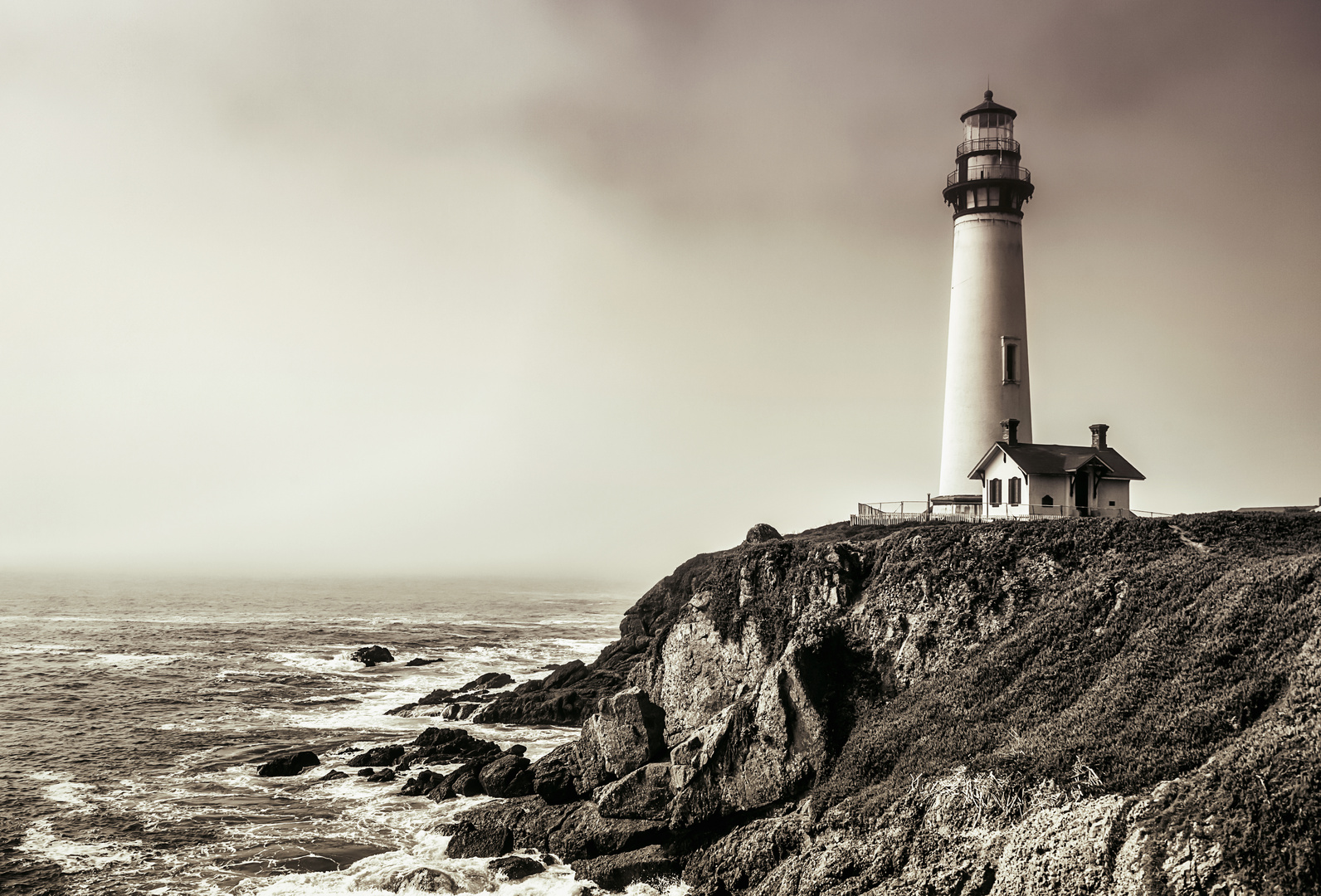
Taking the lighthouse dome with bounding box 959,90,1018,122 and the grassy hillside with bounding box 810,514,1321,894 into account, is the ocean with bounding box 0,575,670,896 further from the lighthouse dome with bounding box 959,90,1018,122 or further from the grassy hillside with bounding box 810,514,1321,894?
the lighthouse dome with bounding box 959,90,1018,122

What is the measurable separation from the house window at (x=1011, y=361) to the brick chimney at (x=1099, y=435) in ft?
12.7

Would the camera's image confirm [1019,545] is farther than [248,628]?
No

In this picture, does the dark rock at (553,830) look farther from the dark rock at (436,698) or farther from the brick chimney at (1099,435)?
the brick chimney at (1099,435)

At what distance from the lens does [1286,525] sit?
75.6ft

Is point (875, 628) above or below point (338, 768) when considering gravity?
above

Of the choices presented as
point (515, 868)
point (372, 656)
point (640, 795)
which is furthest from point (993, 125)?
point (372, 656)

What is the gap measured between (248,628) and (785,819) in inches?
2635

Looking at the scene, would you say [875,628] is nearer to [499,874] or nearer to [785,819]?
[785,819]

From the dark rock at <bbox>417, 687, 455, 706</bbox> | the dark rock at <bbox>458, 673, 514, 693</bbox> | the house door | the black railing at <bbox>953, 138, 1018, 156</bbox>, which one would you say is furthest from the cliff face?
the black railing at <bbox>953, 138, 1018, 156</bbox>

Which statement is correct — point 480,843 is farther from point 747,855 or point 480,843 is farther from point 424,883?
point 747,855

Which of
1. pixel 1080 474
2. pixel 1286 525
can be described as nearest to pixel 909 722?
pixel 1286 525

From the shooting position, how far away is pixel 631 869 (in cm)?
1922

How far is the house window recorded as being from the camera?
120ft

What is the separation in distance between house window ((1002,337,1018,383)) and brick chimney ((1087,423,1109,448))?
3876 millimetres
